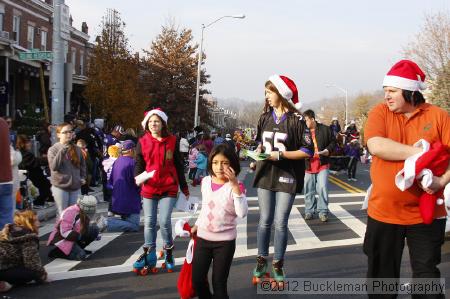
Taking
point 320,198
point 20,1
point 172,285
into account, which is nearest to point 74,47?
point 20,1

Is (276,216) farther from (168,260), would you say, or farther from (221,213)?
(168,260)

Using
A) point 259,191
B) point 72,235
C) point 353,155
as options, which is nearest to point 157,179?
point 259,191

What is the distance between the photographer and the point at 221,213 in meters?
4.52

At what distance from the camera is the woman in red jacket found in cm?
602

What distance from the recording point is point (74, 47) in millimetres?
36375

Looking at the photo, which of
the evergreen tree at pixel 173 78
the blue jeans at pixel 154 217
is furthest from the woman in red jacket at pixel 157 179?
the evergreen tree at pixel 173 78

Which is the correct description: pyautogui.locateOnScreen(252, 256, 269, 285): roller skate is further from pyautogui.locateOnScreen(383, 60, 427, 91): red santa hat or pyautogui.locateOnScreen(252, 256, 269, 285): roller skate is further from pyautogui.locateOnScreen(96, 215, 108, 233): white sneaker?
pyautogui.locateOnScreen(96, 215, 108, 233): white sneaker

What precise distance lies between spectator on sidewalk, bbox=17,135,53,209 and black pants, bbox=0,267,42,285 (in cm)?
508

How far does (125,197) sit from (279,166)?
4.11m

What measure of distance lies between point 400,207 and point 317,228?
5.42 m

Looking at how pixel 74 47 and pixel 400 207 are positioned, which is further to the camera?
pixel 74 47

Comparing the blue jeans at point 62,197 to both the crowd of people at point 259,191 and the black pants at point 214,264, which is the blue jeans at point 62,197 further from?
the black pants at point 214,264

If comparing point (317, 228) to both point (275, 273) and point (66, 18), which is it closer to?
point (275, 273)

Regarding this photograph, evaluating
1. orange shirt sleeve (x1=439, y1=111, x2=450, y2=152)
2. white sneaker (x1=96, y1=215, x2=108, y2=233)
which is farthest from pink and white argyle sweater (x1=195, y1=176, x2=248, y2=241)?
white sneaker (x1=96, y1=215, x2=108, y2=233)
